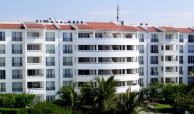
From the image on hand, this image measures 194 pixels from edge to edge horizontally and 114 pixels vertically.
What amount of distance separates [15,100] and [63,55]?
13349 mm

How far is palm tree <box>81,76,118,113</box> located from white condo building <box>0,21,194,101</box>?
1927cm

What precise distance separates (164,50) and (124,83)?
1346 cm

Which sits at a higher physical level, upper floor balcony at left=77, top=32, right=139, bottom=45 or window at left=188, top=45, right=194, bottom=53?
upper floor balcony at left=77, top=32, right=139, bottom=45

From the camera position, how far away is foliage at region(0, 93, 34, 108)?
2670 inches

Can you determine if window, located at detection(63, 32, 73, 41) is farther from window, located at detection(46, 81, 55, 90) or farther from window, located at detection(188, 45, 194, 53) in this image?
window, located at detection(188, 45, 194, 53)

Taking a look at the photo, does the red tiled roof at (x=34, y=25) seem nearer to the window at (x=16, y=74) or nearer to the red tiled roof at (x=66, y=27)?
the red tiled roof at (x=66, y=27)

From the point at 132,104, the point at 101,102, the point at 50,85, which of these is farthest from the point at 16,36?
the point at 132,104

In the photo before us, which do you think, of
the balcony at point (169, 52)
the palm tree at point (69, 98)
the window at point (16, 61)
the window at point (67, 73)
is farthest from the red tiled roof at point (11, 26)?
the balcony at point (169, 52)

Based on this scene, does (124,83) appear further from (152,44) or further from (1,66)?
(1,66)

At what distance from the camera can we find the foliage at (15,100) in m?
67.8

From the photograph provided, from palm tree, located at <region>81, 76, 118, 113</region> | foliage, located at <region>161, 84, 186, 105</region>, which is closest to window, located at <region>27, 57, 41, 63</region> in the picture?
foliage, located at <region>161, 84, 186, 105</region>

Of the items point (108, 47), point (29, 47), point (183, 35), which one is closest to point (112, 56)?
point (108, 47)

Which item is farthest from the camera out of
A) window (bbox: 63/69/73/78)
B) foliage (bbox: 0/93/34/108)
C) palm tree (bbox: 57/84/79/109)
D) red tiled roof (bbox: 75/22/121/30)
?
window (bbox: 63/69/73/78)

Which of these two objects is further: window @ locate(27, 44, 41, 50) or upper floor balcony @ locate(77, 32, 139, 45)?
upper floor balcony @ locate(77, 32, 139, 45)
